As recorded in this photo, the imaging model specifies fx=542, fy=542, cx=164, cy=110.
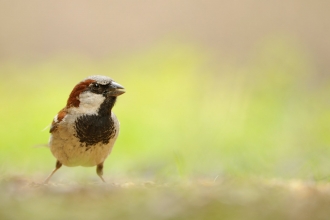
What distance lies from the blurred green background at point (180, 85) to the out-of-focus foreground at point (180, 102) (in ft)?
0.07

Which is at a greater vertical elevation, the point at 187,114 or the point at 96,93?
the point at 187,114

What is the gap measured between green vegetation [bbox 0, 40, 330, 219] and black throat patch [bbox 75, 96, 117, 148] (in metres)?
0.27

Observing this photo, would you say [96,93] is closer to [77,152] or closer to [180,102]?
[77,152]

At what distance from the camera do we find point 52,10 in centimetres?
1005

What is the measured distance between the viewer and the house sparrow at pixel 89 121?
10.8 ft

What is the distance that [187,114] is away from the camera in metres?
5.88

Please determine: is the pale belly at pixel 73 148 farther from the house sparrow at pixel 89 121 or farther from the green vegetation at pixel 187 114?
the green vegetation at pixel 187 114

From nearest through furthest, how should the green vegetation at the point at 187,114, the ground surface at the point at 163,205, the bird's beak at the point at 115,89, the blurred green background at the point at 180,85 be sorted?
the ground surface at the point at 163,205 → the bird's beak at the point at 115,89 → the green vegetation at the point at 187,114 → the blurred green background at the point at 180,85

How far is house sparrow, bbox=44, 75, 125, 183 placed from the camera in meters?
3.29

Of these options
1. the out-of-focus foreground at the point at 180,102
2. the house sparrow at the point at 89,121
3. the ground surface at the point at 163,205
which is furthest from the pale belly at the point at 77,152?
the ground surface at the point at 163,205

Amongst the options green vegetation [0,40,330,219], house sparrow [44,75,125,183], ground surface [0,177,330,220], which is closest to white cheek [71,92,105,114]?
house sparrow [44,75,125,183]

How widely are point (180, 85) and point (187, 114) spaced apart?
0.52 metres

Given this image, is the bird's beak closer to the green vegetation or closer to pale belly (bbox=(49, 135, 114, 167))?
pale belly (bbox=(49, 135, 114, 167))

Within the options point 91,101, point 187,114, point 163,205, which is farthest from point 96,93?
point 187,114
